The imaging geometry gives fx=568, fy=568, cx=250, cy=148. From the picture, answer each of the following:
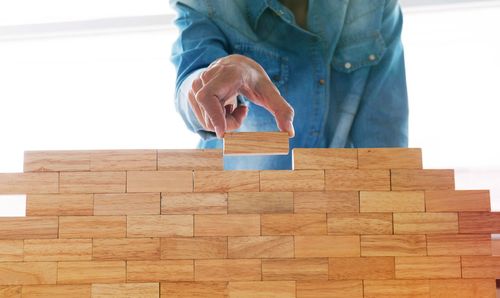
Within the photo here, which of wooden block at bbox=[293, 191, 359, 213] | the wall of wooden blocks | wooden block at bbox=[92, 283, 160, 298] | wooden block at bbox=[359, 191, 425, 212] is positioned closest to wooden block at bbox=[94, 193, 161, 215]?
the wall of wooden blocks

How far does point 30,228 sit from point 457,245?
68cm

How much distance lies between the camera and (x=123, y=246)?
2.95 feet

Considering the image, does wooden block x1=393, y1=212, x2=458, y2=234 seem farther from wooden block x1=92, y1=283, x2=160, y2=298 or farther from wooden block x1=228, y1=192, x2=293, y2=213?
wooden block x1=92, y1=283, x2=160, y2=298

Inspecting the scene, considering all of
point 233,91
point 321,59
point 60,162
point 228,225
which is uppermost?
point 321,59

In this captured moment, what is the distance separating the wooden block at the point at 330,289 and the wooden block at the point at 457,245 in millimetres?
131

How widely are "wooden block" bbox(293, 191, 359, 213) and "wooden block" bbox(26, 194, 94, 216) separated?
1.10 feet

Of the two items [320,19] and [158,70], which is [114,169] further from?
[158,70]

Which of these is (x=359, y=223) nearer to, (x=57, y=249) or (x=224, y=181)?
(x=224, y=181)

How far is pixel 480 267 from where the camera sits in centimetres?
91

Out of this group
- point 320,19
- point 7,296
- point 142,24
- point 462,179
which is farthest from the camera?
point 142,24

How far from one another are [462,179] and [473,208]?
132cm

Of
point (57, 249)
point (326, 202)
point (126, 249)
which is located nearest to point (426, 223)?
point (326, 202)

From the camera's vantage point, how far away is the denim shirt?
48.5 inches

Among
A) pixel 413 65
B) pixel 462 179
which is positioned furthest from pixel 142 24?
pixel 462 179
